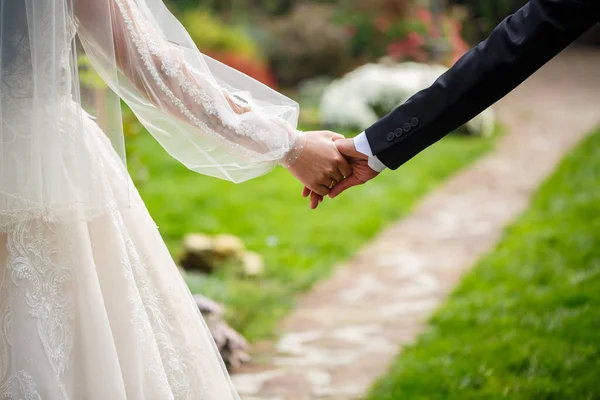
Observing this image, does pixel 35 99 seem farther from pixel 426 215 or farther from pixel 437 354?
pixel 426 215

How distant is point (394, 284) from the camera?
15.7 ft

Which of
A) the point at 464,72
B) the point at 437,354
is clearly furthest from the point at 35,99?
the point at 437,354

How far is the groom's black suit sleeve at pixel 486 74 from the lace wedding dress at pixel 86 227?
2.45 ft

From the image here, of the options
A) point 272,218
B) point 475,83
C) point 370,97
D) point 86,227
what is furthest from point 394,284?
point 370,97

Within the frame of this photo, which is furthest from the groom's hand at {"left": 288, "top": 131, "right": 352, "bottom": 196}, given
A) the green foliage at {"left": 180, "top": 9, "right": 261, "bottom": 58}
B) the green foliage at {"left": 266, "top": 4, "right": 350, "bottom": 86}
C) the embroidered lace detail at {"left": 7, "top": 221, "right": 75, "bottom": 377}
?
the green foliage at {"left": 266, "top": 4, "right": 350, "bottom": 86}

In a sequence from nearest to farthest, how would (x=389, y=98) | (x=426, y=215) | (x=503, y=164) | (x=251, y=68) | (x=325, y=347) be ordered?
(x=325, y=347) → (x=426, y=215) → (x=503, y=164) → (x=389, y=98) → (x=251, y=68)

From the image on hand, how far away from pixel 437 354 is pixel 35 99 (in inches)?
91.0

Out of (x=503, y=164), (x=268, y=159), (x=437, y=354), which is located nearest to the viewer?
(x=268, y=159)

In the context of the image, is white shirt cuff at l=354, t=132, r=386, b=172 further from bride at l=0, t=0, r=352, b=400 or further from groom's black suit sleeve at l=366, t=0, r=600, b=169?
bride at l=0, t=0, r=352, b=400

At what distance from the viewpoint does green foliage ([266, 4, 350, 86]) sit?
12.0 metres

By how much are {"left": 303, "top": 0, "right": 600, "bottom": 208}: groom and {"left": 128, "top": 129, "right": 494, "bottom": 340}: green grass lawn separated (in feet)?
5.48

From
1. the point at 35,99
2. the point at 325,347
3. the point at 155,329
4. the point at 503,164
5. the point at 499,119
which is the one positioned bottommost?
the point at 499,119

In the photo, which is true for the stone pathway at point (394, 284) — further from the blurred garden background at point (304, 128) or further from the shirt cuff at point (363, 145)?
the shirt cuff at point (363, 145)

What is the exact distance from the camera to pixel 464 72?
2.43 m
